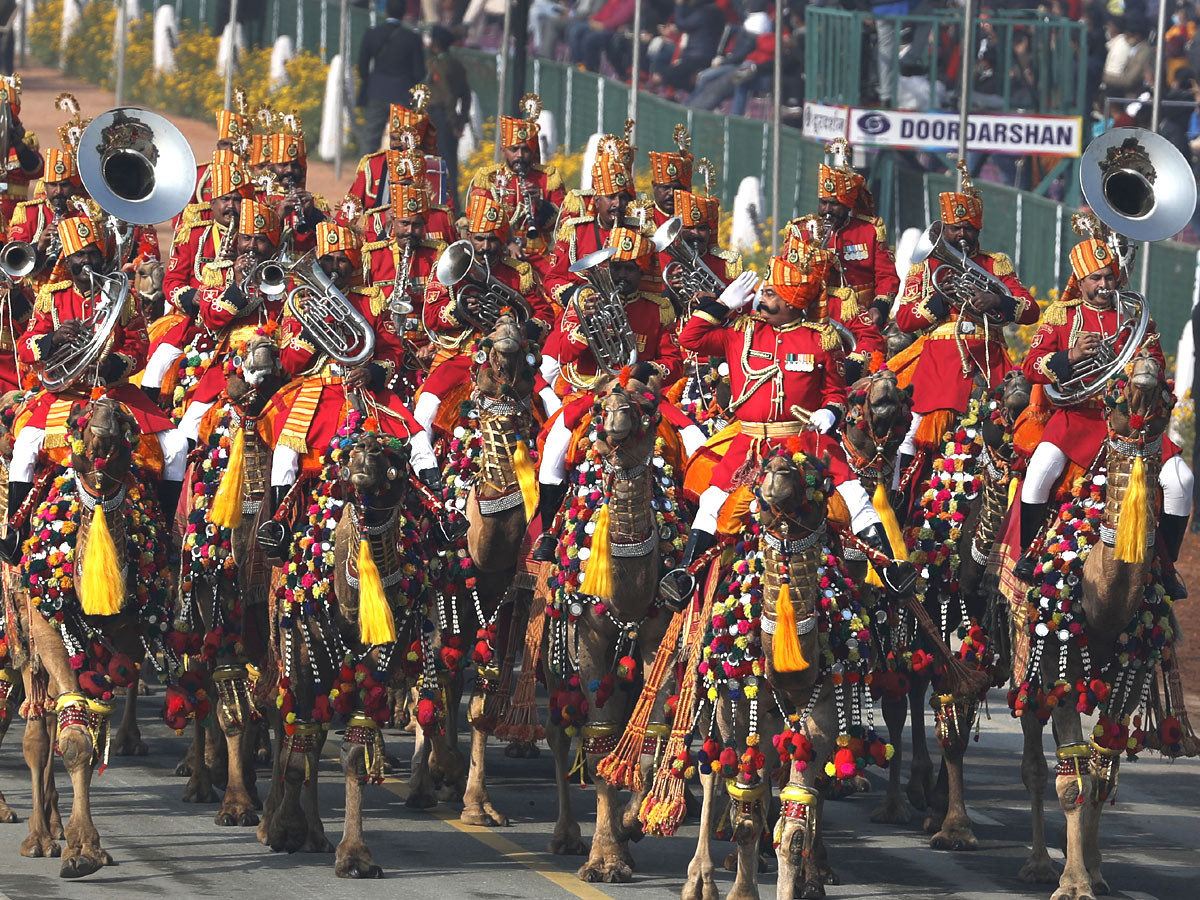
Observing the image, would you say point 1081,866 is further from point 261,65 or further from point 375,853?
point 261,65

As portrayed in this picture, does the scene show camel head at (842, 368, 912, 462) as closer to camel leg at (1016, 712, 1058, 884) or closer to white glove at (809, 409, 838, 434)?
white glove at (809, 409, 838, 434)

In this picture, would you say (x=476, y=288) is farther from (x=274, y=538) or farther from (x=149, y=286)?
(x=149, y=286)

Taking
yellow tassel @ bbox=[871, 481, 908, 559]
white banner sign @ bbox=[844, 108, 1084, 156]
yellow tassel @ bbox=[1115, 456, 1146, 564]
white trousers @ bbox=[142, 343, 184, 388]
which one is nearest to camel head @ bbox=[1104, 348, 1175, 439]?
yellow tassel @ bbox=[1115, 456, 1146, 564]

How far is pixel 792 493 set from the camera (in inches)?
470

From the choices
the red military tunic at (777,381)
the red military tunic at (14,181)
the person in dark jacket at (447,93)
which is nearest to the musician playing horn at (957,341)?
the red military tunic at (777,381)

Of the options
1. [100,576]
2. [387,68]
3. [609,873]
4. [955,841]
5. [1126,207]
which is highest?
[387,68]

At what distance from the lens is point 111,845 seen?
547 inches

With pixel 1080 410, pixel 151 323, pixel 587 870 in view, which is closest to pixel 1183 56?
pixel 151 323

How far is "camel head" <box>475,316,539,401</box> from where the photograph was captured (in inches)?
→ 579

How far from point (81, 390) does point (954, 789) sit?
214 inches

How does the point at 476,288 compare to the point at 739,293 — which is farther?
the point at 476,288

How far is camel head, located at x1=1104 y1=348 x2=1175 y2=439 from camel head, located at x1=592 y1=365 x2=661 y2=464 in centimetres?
229

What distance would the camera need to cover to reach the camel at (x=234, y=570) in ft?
48.2

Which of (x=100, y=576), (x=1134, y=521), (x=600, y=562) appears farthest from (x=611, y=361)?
(x=1134, y=521)
